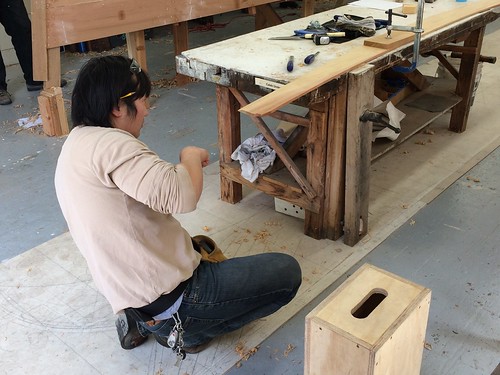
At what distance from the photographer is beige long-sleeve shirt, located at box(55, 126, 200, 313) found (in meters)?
1.46

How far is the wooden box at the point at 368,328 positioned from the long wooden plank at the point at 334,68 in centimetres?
67

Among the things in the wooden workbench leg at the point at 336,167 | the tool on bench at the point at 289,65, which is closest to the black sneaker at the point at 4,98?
the tool on bench at the point at 289,65

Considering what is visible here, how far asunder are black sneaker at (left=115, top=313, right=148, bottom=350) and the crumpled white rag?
1.07 metres

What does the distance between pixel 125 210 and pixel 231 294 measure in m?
0.51

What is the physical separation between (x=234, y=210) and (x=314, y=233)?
535mm

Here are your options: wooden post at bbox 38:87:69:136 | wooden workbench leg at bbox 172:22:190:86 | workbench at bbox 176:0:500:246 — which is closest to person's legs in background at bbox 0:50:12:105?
wooden post at bbox 38:87:69:136

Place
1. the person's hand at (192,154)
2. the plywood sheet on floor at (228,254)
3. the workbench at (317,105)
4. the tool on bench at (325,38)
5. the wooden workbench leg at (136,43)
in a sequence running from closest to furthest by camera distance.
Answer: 1. the person's hand at (192,154)
2. the plywood sheet on floor at (228,254)
3. the workbench at (317,105)
4. the tool on bench at (325,38)
5. the wooden workbench leg at (136,43)

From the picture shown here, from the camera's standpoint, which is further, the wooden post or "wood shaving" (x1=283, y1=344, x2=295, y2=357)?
the wooden post

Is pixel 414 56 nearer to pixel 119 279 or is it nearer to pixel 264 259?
pixel 264 259

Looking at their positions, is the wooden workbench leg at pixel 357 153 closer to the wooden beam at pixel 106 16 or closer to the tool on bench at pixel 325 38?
the tool on bench at pixel 325 38

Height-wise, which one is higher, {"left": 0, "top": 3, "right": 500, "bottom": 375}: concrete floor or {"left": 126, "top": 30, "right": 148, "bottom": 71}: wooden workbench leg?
{"left": 126, "top": 30, "right": 148, "bottom": 71}: wooden workbench leg

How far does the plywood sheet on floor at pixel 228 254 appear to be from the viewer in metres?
2.03

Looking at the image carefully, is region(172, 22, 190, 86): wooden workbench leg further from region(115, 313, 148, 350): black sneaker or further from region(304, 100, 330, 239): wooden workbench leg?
region(115, 313, 148, 350): black sneaker

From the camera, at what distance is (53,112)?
13.0ft
